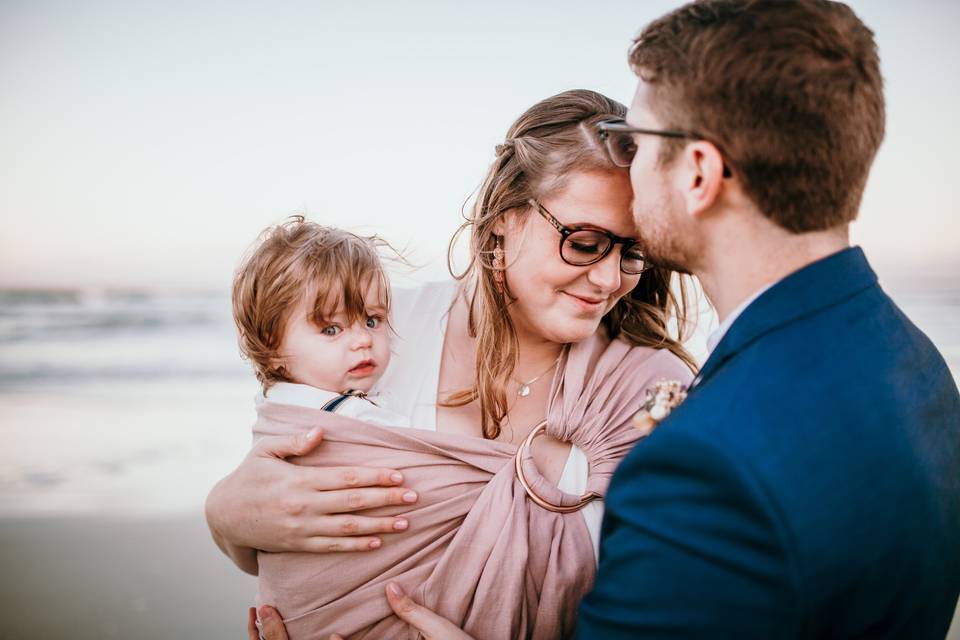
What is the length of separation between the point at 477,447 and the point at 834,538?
47.1 inches

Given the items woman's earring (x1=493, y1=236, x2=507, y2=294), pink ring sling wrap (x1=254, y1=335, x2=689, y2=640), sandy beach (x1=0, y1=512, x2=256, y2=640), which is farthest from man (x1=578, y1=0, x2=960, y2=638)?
sandy beach (x1=0, y1=512, x2=256, y2=640)

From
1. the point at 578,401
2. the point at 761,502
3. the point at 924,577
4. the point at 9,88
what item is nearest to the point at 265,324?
the point at 578,401

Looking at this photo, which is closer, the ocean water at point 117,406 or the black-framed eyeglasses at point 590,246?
the black-framed eyeglasses at point 590,246

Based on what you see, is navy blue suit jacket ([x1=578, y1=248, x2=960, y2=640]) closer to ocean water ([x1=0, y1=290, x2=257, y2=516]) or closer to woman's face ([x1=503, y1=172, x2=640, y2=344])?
woman's face ([x1=503, y1=172, x2=640, y2=344])

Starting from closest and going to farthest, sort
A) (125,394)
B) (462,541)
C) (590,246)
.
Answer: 1. (462,541)
2. (590,246)
3. (125,394)

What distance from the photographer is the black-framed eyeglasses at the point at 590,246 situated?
2.33m

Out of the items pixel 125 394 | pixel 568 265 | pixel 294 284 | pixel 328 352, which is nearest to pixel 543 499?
pixel 568 265

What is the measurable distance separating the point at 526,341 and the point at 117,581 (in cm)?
392

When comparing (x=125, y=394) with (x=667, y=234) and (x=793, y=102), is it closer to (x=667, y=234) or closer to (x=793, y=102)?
(x=667, y=234)

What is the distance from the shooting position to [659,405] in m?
1.81

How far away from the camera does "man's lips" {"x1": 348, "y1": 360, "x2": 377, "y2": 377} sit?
2504mm

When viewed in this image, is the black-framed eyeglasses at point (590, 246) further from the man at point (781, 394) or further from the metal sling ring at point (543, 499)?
the metal sling ring at point (543, 499)

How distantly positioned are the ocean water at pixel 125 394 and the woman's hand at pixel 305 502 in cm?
287

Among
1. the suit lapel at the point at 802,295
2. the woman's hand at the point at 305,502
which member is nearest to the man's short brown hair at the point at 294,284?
the woman's hand at the point at 305,502
